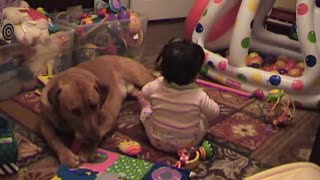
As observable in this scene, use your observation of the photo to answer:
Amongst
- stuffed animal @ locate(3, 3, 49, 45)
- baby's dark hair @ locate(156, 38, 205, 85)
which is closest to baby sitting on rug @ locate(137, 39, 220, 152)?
baby's dark hair @ locate(156, 38, 205, 85)

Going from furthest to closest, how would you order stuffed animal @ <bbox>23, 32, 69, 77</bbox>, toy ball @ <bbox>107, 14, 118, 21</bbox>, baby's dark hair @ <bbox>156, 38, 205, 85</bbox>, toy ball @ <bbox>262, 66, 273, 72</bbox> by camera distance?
toy ball @ <bbox>107, 14, 118, 21</bbox> → toy ball @ <bbox>262, 66, 273, 72</bbox> → stuffed animal @ <bbox>23, 32, 69, 77</bbox> → baby's dark hair @ <bbox>156, 38, 205, 85</bbox>

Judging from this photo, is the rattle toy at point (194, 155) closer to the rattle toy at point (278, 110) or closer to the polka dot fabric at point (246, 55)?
the rattle toy at point (278, 110)

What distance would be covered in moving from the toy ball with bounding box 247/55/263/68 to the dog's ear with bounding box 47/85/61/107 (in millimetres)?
1398

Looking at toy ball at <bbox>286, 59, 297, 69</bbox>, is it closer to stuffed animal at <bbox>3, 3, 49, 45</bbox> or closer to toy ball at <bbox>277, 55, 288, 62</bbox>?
toy ball at <bbox>277, 55, 288, 62</bbox>

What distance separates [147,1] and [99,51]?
1.20m

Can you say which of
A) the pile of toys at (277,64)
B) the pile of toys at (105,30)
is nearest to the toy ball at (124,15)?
the pile of toys at (105,30)

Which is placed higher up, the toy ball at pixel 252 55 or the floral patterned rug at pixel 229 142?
the toy ball at pixel 252 55

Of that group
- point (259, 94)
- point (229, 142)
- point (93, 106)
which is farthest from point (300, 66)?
point (93, 106)

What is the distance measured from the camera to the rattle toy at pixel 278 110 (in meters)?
2.16

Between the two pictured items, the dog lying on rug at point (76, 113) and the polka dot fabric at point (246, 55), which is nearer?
the dog lying on rug at point (76, 113)

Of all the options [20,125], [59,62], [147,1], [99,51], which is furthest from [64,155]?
[147,1]

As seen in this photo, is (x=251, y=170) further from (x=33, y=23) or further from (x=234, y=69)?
(x=33, y=23)

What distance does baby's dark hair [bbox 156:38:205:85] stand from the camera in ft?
5.50

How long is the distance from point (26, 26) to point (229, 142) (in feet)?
4.31
